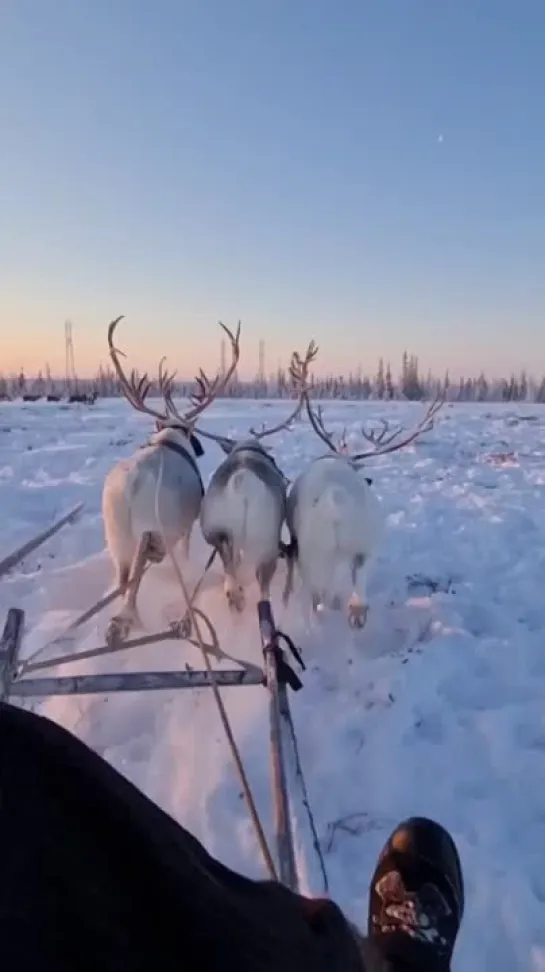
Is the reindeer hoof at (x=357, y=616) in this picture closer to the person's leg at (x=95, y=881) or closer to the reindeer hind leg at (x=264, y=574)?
the reindeer hind leg at (x=264, y=574)

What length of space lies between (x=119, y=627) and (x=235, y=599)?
76 cm

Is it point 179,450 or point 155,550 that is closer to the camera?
point 155,550

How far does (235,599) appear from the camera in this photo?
5.16 meters

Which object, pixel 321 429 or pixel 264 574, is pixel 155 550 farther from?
pixel 321 429

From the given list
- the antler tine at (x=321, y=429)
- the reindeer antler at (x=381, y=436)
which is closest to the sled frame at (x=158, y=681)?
the reindeer antler at (x=381, y=436)

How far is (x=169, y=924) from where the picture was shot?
0.93 metres

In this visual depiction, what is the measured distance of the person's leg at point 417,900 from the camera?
1.90 metres

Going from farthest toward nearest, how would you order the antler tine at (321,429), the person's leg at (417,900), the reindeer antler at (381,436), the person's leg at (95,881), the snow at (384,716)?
the antler tine at (321,429) → the reindeer antler at (381,436) → the snow at (384,716) → the person's leg at (417,900) → the person's leg at (95,881)

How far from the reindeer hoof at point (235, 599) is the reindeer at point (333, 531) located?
305 mm

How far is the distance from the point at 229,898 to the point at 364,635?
3818mm

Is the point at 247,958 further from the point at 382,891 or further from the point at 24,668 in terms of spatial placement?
the point at 24,668

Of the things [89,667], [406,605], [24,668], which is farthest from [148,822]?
[406,605]

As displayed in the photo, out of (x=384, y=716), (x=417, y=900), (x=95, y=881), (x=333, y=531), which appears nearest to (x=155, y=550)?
(x=333, y=531)

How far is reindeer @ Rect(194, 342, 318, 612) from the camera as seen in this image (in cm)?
492
